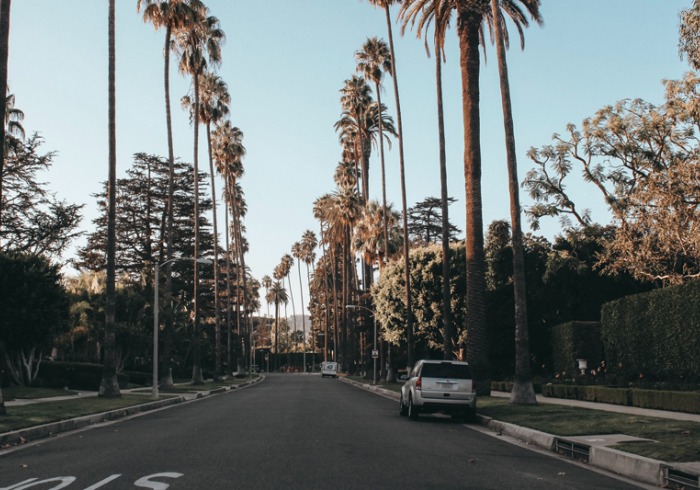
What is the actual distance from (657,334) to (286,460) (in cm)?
2128

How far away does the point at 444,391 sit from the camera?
21.8 meters

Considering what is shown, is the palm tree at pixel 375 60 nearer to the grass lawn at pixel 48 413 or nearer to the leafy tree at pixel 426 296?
the leafy tree at pixel 426 296

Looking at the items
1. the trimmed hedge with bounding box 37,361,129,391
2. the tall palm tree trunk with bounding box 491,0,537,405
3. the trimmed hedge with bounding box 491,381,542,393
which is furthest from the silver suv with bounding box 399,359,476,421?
the trimmed hedge with bounding box 37,361,129,391

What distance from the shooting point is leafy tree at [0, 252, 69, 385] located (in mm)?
36844

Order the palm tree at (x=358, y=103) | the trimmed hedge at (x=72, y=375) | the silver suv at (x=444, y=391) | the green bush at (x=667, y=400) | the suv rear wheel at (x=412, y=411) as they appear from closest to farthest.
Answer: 1. the green bush at (x=667, y=400)
2. the silver suv at (x=444, y=391)
3. the suv rear wheel at (x=412, y=411)
4. the trimmed hedge at (x=72, y=375)
5. the palm tree at (x=358, y=103)

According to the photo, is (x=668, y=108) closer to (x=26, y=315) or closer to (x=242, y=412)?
(x=242, y=412)

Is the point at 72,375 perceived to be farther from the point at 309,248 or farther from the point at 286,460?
the point at 309,248

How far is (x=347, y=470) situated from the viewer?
1098 cm

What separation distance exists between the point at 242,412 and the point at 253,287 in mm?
134453

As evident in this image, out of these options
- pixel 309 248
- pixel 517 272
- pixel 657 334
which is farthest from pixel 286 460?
pixel 309 248

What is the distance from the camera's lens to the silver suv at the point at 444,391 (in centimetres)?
2175

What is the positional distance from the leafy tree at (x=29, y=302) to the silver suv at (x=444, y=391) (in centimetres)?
2288

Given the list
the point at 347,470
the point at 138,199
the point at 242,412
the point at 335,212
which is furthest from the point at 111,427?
the point at 335,212

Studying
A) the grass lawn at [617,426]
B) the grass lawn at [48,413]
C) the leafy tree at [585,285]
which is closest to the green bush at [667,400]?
the grass lawn at [617,426]
